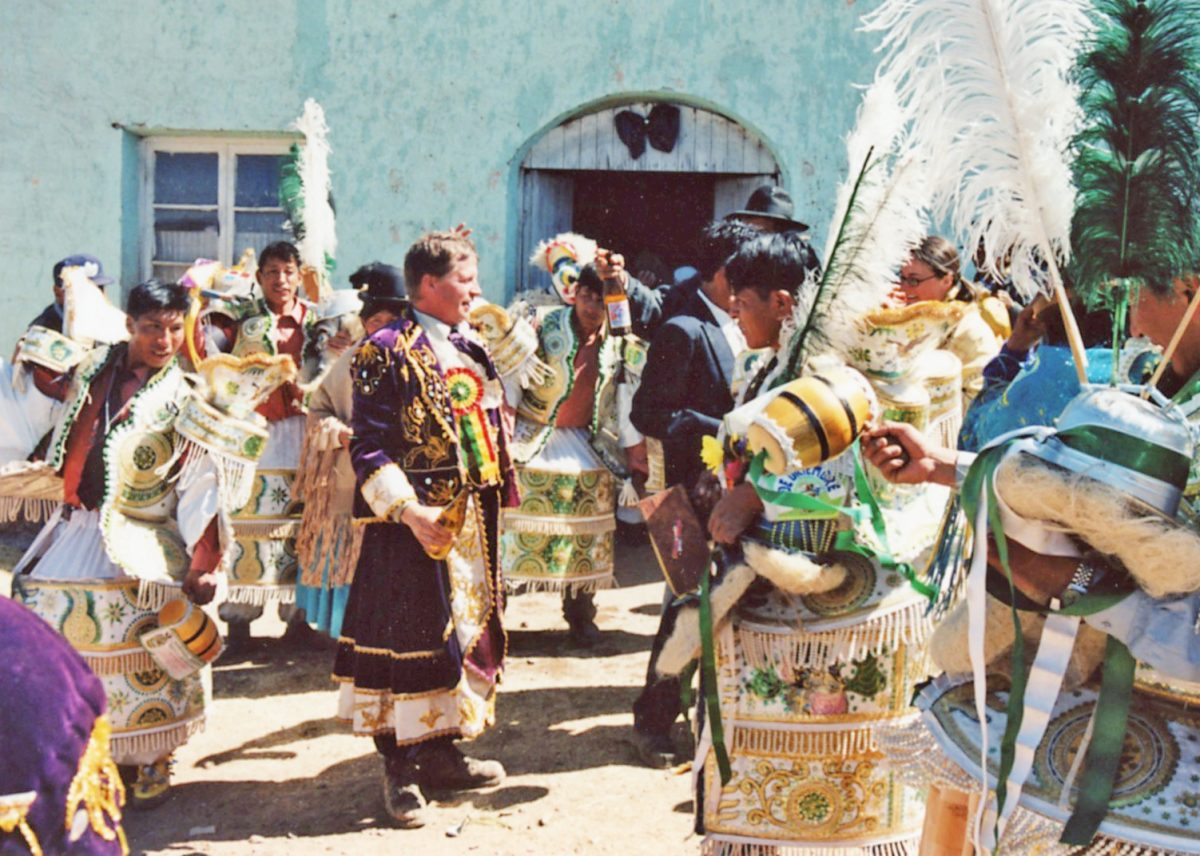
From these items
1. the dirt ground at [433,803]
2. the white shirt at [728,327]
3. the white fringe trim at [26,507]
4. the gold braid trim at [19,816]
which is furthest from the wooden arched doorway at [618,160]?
the gold braid trim at [19,816]

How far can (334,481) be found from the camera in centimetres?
579

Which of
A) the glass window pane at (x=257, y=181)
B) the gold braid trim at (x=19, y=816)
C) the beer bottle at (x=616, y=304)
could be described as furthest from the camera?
the glass window pane at (x=257, y=181)

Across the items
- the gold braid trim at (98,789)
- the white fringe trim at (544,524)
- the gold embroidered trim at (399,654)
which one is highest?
the gold braid trim at (98,789)

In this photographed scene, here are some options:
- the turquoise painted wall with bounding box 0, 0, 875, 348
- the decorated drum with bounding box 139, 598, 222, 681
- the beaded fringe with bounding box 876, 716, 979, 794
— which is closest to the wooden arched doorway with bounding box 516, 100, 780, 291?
the turquoise painted wall with bounding box 0, 0, 875, 348

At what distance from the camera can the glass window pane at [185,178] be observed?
9938 mm

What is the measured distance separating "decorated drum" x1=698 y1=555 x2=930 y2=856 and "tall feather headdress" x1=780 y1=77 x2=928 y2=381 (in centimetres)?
68

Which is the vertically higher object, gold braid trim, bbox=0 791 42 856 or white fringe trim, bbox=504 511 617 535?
gold braid trim, bbox=0 791 42 856

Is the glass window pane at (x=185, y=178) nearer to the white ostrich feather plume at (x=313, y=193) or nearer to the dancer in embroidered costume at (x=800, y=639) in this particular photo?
the white ostrich feather plume at (x=313, y=193)

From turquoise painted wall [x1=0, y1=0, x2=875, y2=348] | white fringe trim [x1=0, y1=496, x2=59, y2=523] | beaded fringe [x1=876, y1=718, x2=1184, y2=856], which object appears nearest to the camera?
beaded fringe [x1=876, y1=718, x2=1184, y2=856]

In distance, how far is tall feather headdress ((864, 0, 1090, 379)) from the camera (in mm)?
2227

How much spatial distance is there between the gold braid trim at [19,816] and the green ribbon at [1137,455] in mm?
1629

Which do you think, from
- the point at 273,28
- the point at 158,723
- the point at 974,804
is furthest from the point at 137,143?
the point at 974,804

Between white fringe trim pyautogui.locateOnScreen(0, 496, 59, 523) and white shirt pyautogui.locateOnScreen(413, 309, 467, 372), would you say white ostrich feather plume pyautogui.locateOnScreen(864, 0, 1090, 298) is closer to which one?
white shirt pyautogui.locateOnScreen(413, 309, 467, 372)

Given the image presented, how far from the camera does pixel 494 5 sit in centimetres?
934
